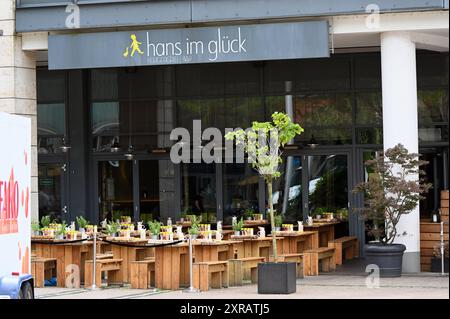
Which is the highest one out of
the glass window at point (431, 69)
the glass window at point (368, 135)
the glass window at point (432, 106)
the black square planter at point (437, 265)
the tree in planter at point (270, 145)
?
the glass window at point (431, 69)

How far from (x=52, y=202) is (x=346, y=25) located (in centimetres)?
1114

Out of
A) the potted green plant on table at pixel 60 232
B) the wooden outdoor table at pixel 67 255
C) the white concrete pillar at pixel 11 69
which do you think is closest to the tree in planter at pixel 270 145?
the wooden outdoor table at pixel 67 255

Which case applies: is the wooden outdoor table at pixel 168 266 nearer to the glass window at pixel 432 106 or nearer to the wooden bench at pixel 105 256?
the wooden bench at pixel 105 256

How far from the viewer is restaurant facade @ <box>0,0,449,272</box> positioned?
72.1ft

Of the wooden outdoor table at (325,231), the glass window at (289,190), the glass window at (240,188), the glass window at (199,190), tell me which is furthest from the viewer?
the glass window at (199,190)

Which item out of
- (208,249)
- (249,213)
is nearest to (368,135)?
(249,213)

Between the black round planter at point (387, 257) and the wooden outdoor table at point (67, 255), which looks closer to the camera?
the wooden outdoor table at point (67, 255)

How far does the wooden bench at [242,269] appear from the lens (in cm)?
1981

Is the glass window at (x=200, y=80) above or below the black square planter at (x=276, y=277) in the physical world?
above

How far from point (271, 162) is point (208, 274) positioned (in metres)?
2.49

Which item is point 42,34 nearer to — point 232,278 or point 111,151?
point 111,151

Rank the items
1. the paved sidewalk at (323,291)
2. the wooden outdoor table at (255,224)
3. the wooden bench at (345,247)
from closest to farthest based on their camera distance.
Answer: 1. the paved sidewalk at (323,291)
2. the wooden bench at (345,247)
3. the wooden outdoor table at (255,224)

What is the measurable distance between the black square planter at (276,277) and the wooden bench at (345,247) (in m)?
6.17

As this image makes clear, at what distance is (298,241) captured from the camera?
23672 millimetres
